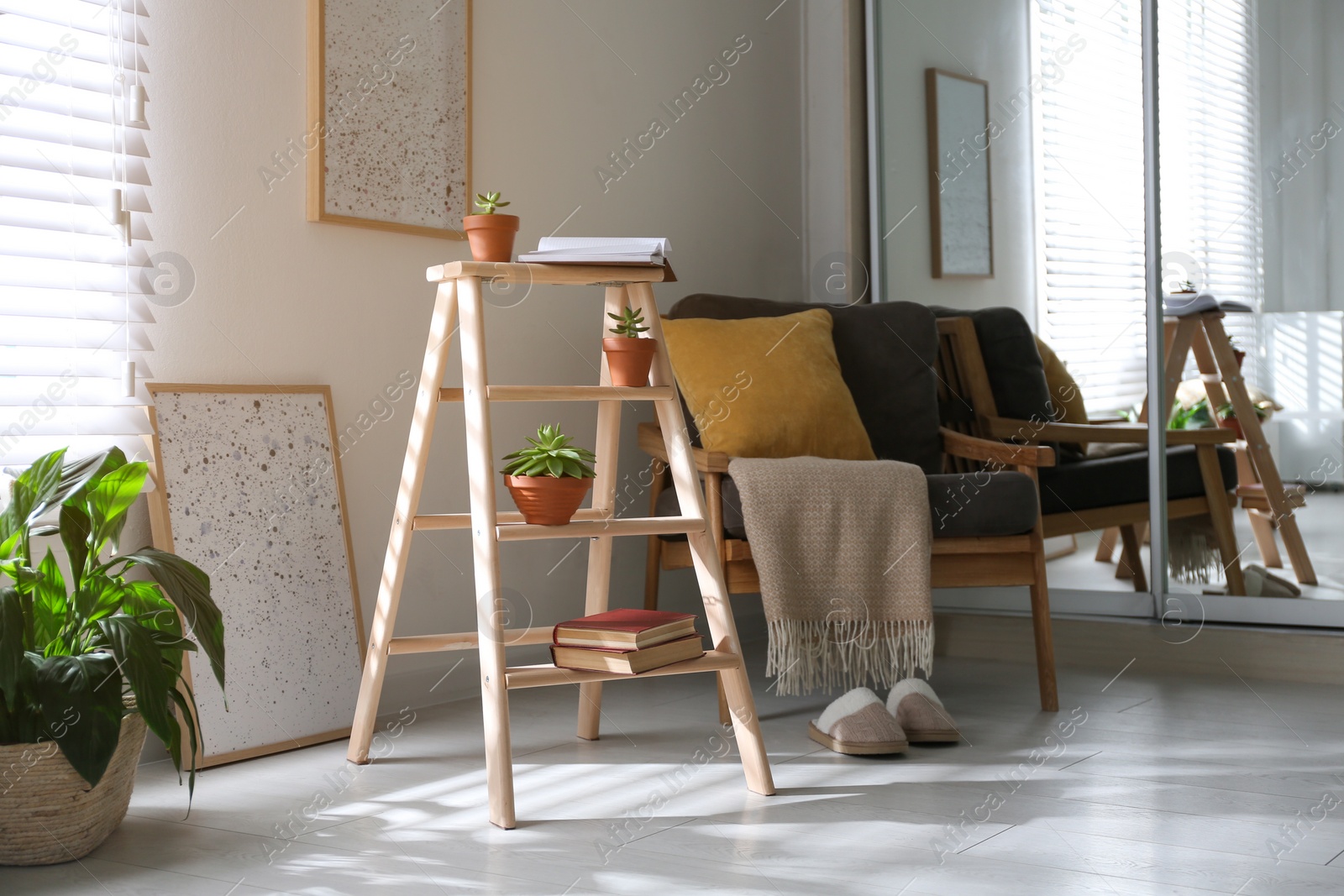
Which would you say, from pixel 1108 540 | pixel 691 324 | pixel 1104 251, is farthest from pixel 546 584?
pixel 1104 251

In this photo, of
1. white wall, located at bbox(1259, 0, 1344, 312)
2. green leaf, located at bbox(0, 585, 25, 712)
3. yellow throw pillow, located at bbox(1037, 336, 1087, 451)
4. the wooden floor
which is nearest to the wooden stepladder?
the wooden floor

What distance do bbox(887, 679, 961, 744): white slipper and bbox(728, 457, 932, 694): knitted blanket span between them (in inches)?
4.5

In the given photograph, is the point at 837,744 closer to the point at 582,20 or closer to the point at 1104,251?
the point at 1104,251

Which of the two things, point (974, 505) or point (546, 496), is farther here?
point (974, 505)

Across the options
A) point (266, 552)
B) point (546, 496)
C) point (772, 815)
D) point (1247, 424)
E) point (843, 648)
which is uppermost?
point (1247, 424)

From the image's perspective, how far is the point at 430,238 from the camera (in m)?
2.65

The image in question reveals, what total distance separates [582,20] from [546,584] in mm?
1372

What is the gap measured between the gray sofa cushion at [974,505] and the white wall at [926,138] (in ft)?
3.13

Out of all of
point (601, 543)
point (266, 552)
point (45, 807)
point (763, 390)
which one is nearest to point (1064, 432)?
point (763, 390)

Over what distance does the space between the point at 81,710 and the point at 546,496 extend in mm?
710

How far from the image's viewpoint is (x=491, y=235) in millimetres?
1983

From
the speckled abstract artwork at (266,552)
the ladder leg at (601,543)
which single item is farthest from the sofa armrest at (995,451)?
the speckled abstract artwork at (266,552)

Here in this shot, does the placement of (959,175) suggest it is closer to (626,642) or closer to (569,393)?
(569,393)

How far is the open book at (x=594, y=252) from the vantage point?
191 cm
